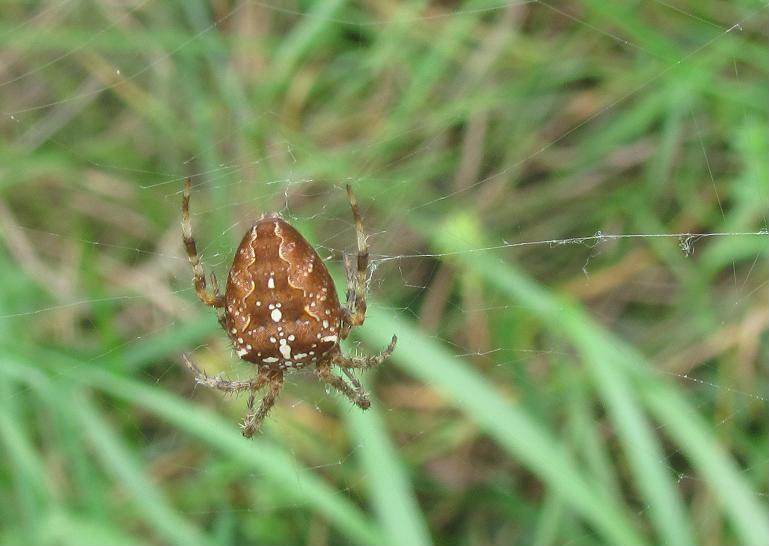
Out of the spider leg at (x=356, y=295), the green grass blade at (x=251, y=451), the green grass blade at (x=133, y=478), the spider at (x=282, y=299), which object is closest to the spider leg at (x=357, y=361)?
the spider at (x=282, y=299)

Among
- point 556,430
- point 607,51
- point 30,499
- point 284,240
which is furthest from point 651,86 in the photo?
point 30,499

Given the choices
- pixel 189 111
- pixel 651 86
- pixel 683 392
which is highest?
pixel 651 86

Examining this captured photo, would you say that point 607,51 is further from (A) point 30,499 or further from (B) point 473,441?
(A) point 30,499

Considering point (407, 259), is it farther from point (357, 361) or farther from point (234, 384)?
point (234, 384)

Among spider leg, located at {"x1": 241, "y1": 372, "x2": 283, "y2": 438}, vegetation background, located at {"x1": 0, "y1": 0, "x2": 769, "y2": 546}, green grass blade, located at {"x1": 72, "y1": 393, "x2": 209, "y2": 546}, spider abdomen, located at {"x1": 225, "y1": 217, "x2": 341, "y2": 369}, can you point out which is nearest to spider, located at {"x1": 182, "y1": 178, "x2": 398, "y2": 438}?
spider abdomen, located at {"x1": 225, "y1": 217, "x2": 341, "y2": 369}

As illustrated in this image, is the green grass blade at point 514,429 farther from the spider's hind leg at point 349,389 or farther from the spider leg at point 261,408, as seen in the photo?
the spider leg at point 261,408
